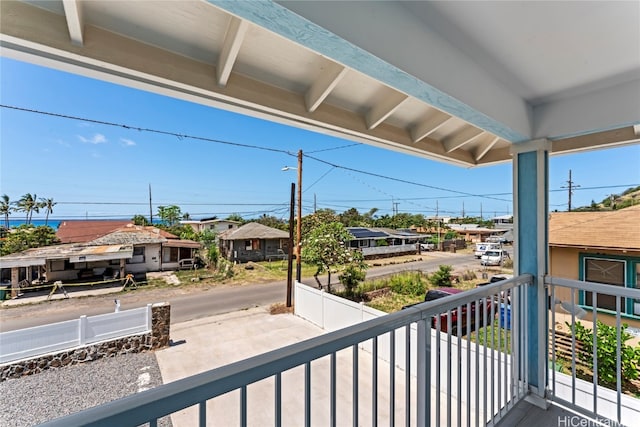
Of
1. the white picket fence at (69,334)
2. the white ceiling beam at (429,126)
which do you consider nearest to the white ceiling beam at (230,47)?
the white ceiling beam at (429,126)

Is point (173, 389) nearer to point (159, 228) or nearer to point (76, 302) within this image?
point (76, 302)

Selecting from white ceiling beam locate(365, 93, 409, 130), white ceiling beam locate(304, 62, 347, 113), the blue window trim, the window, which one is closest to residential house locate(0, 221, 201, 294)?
white ceiling beam locate(304, 62, 347, 113)

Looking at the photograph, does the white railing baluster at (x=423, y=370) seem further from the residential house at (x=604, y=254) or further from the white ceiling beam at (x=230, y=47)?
the residential house at (x=604, y=254)

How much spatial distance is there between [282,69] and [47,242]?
7.16 meters

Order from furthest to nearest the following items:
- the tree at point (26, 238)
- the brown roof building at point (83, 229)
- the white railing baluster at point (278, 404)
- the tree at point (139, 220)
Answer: the tree at point (139, 220)
the brown roof building at point (83, 229)
the tree at point (26, 238)
the white railing baluster at point (278, 404)

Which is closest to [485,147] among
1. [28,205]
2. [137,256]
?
[28,205]

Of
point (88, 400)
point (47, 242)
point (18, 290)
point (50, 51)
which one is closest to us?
point (50, 51)

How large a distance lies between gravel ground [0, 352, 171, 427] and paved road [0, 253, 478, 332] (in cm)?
154

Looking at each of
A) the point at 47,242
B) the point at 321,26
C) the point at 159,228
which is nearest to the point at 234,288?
the point at 159,228

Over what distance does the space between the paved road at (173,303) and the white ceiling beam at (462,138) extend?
6180 millimetres

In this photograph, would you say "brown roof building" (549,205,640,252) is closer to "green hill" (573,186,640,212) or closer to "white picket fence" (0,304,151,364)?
"green hill" (573,186,640,212)

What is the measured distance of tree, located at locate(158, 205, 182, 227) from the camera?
29.3 feet

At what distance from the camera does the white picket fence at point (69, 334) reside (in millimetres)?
3903

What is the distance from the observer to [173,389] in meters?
0.47
